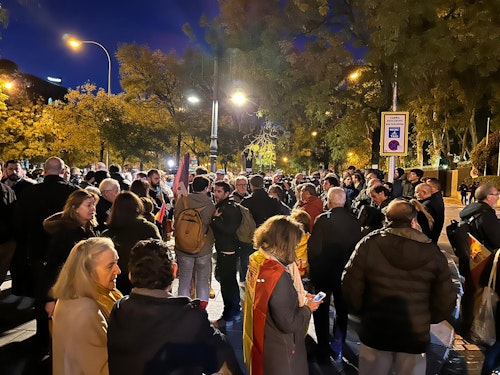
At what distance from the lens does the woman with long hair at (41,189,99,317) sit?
3975mm

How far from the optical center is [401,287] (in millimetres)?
3381

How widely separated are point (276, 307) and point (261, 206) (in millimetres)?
3955

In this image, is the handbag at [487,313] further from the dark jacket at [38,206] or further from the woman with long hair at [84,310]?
the dark jacket at [38,206]

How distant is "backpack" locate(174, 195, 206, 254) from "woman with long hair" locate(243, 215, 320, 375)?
250cm

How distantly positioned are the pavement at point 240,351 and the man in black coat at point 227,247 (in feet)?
0.77

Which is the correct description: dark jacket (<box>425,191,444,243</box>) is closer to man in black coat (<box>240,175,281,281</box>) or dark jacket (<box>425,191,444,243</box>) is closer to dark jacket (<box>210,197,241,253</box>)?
man in black coat (<box>240,175,281,281</box>)

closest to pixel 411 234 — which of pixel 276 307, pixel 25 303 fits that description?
pixel 276 307

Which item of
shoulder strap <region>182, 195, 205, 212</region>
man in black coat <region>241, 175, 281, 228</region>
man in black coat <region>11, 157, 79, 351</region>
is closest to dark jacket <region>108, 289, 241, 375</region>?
man in black coat <region>11, 157, 79, 351</region>

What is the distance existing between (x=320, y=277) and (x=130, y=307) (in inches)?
121

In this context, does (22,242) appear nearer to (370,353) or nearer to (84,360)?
(84,360)

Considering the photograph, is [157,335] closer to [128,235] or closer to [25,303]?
[128,235]

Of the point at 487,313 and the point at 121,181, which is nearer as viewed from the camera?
the point at 487,313

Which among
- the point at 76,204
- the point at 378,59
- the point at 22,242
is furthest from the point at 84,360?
the point at 378,59

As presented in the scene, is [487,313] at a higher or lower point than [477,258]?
lower
